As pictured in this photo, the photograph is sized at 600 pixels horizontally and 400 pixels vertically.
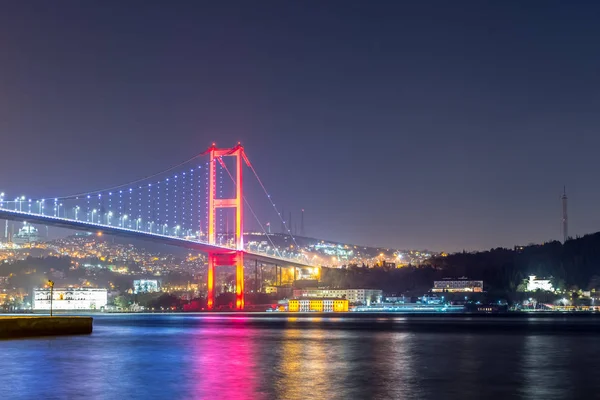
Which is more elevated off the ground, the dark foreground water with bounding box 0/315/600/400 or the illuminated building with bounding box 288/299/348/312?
the dark foreground water with bounding box 0/315/600/400

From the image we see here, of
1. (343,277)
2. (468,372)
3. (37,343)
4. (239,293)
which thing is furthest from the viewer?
(343,277)

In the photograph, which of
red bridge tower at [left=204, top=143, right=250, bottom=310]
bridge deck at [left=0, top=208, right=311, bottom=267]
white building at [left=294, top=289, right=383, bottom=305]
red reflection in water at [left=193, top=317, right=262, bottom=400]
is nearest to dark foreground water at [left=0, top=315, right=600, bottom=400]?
red reflection in water at [left=193, top=317, right=262, bottom=400]

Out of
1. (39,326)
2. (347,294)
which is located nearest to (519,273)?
(347,294)

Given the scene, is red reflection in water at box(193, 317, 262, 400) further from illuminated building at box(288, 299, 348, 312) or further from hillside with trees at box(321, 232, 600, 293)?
hillside with trees at box(321, 232, 600, 293)

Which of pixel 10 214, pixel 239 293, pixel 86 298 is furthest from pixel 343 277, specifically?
pixel 10 214

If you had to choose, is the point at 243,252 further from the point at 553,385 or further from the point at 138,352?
the point at 553,385

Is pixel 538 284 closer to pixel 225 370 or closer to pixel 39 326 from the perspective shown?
pixel 39 326
